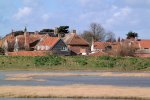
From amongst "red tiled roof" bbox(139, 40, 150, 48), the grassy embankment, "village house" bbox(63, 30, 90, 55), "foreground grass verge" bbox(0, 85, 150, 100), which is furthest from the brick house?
"foreground grass verge" bbox(0, 85, 150, 100)

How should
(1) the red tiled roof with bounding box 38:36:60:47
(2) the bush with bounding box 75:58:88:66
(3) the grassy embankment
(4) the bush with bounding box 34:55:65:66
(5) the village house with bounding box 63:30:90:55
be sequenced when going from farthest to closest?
(5) the village house with bounding box 63:30:90:55, (1) the red tiled roof with bounding box 38:36:60:47, (4) the bush with bounding box 34:55:65:66, (2) the bush with bounding box 75:58:88:66, (3) the grassy embankment

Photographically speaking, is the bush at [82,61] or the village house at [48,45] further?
the village house at [48,45]

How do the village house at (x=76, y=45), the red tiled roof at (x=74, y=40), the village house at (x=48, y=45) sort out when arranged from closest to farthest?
the village house at (x=48, y=45)
the village house at (x=76, y=45)
the red tiled roof at (x=74, y=40)

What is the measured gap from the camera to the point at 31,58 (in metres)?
86.6

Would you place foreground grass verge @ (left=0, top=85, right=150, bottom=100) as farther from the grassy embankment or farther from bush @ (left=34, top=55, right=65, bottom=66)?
bush @ (left=34, top=55, right=65, bottom=66)

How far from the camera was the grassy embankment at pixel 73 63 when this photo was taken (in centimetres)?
8288

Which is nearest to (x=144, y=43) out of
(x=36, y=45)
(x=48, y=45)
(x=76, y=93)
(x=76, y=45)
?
(x=76, y=45)

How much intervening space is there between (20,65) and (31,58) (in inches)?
115

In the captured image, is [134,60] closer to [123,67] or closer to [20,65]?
[123,67]

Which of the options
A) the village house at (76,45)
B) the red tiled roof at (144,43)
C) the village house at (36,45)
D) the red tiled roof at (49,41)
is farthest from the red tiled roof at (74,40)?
the red tiled roof at (144,43)

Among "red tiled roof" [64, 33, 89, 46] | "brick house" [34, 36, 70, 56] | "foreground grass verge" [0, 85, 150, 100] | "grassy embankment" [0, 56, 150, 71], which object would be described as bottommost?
"foreground grass verge" [0, 85, 150, 100]

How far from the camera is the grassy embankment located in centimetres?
8288

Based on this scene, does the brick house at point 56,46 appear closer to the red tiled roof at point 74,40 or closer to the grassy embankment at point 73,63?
the red tiled roof at point 74,40

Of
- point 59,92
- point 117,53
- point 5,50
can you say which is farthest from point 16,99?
point 5,50
